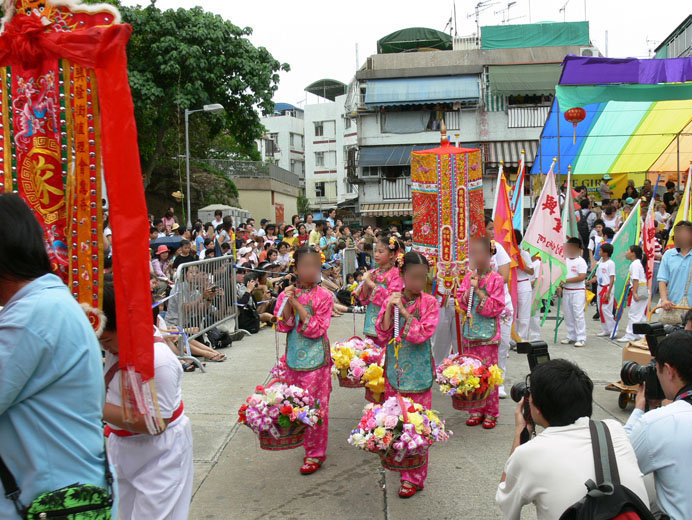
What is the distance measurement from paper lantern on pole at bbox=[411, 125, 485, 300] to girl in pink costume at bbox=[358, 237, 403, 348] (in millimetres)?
493

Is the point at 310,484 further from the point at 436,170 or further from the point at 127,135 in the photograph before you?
the point at 436,170

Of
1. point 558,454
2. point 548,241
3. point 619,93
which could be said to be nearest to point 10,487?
point 558,454

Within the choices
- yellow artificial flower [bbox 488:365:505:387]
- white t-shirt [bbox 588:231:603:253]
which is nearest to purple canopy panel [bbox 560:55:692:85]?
white t-shirt [bbox 588:231:603:253]

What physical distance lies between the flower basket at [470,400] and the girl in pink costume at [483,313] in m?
0.37

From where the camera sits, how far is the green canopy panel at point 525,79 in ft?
84.9

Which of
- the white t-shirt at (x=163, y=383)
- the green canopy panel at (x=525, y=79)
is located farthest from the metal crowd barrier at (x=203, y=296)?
the green canopy panel at (x=525, y=79)

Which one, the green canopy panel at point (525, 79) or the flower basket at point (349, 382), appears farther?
the green canopy panel at point (525, 79)

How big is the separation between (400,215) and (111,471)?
2723 cm

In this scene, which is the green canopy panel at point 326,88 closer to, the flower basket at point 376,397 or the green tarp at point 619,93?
the green tarp at point 619,93

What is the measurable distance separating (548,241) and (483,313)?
3.97 m

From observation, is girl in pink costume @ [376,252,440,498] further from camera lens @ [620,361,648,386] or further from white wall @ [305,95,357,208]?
white wall @ [305,95,357,208]

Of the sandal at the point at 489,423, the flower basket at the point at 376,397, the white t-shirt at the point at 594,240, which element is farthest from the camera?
the white t-shirt at the point at 594,240

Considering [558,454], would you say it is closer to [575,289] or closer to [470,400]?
[470,400]

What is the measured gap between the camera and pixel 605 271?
33.1 ft
